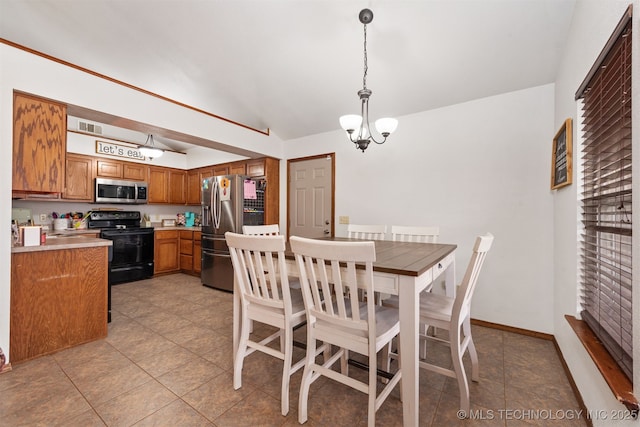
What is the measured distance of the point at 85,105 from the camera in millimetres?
2355

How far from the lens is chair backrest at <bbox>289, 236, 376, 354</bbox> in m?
1.24

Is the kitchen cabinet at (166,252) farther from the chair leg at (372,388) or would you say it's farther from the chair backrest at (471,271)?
the chair backrest at (471,271)

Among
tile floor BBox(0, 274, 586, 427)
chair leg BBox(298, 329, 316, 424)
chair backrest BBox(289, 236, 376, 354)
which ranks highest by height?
chair backrest BBox(289, 236, 376, 354)

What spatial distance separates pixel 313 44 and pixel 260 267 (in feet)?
7.25

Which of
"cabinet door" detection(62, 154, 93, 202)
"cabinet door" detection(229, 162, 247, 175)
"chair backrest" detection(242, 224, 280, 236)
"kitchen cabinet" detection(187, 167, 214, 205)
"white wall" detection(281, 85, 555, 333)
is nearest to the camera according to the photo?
"chair backrest" detection(242, 224, 280, 236)

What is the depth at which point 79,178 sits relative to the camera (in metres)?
4.26

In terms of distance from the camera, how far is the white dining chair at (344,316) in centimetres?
126

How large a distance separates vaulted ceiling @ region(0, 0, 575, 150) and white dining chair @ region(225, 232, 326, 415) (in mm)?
2036

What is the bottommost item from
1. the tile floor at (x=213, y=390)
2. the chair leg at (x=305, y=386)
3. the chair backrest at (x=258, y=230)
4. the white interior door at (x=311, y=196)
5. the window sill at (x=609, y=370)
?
the tile floor at (x=213, y=390)

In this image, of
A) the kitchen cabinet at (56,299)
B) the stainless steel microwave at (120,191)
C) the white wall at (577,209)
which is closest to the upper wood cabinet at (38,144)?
the kitchen cabinet at (56,299)

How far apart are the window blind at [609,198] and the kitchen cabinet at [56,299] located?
353 centimetres

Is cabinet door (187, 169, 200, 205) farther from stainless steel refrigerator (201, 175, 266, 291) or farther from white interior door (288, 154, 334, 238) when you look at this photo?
white interior door (288, 154, 334, 238)

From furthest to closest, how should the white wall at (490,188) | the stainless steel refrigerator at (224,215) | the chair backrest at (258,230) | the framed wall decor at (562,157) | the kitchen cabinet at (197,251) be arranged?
1. the kitchen cabinet at (197,251)
2. the stainless steel refrigerator at (224,215)
3. the white wall at (490,188)
4. the chair backrest at (258,230)
5. the framed wall decor at (562,157)

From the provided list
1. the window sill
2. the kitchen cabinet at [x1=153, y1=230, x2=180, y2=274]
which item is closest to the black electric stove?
the kitchen cabinet at [x1=153, y1=230, x2=180, y2=274]
